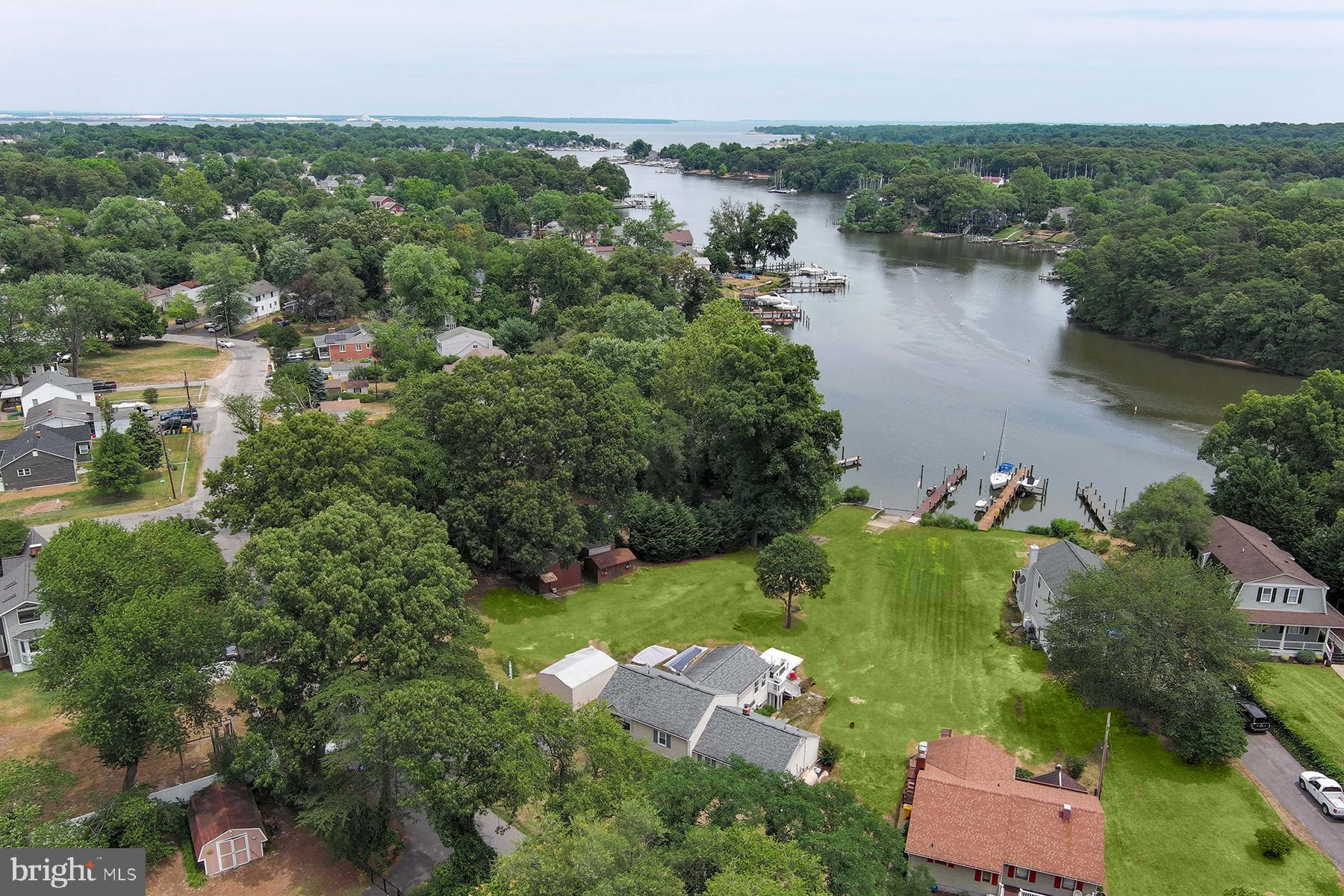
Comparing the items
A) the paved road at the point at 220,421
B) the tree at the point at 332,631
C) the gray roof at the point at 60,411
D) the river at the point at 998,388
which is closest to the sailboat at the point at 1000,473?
the river at the point at 998,388

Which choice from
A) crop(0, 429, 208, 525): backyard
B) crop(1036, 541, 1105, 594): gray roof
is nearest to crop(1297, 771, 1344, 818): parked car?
crop(1036, 541, 1105, 594): gray roof

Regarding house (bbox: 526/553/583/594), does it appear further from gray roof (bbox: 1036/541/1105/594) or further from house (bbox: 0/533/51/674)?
gray roof (bbox: 1036/541/1105/594)

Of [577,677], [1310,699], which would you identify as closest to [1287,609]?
[1310,699]

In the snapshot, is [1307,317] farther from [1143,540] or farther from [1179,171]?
[1179,171]

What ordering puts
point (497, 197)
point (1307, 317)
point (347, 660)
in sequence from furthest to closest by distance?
1. point (497, 197)
2. point (1307, 317)
3. point (347, 660)

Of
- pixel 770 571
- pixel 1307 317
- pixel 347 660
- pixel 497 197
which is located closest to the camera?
pixel 347 660

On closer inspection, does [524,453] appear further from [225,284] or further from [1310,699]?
[225,284]

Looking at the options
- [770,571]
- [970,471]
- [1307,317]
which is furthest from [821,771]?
[1307,317]
